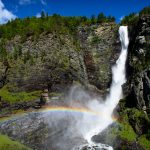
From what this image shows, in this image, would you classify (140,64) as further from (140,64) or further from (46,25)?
(46,25)

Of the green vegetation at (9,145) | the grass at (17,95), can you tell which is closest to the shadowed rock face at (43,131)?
the green vegetation at (9,145)

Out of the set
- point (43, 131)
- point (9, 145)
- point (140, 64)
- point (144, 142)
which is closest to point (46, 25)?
point (140, 64)

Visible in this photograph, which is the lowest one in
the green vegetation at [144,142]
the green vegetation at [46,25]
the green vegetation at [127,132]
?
the green vegetation at [144,142]

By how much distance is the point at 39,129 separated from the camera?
362 feet

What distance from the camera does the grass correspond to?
128 meters

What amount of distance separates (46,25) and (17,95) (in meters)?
30.1

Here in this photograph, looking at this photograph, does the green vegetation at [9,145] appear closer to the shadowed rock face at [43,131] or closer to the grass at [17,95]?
the shadowed rock face at [43,131]

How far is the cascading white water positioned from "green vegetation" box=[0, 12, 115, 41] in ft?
40.5

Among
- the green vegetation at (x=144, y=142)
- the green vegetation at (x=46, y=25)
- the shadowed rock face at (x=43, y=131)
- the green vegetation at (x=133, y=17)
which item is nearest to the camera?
the shadowed rock face at (x=43, y=131)

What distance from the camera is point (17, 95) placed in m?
131

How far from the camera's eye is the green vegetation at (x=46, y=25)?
14710cm

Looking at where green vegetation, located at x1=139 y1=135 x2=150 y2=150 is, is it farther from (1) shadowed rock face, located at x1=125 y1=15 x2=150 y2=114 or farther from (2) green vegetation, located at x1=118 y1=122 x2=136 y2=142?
(1) shadowed rock face, located at x1=125 y1=15 x2=150 y2=114

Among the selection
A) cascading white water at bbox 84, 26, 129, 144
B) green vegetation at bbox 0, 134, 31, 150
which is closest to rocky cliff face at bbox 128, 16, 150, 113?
cascading white water at bbox 84, 26, 129, 144

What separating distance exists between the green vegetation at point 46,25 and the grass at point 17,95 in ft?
71.9
